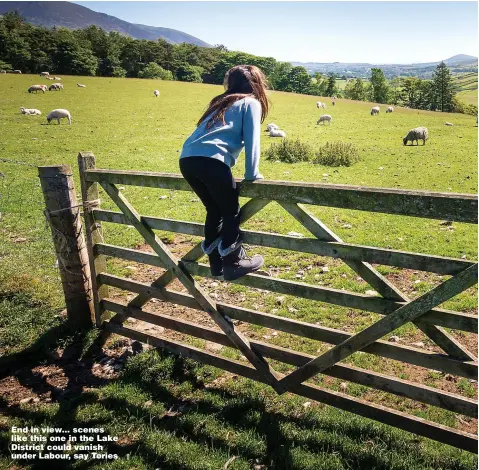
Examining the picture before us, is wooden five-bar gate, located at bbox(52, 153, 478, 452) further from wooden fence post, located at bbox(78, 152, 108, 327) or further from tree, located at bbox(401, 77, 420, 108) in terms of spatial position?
tree, located at bbox(401, 77, 420, 108)

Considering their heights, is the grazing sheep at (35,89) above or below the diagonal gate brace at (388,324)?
above

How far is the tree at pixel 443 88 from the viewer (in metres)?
88.2

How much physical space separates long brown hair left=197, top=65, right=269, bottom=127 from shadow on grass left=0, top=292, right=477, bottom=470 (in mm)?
3132

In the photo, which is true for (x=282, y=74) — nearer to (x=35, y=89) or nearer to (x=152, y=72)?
(x=152, y=72)

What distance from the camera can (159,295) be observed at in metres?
5.19

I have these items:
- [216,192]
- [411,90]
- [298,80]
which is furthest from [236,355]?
[298,80]

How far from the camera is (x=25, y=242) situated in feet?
29.9

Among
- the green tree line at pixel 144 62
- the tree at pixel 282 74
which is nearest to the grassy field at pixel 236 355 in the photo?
the green tree line at pixel 144 62

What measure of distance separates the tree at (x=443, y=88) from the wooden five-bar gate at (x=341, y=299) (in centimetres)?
10092

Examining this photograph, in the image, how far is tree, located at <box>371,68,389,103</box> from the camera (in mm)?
105062

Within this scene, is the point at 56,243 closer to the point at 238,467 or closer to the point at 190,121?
the point at 238,467

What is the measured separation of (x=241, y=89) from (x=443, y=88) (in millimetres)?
101553

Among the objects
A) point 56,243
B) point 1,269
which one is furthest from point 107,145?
point 56,243

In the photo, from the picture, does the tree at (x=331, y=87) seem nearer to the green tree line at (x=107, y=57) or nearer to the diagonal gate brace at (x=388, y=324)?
the green tree line at (x=107, y=57)
